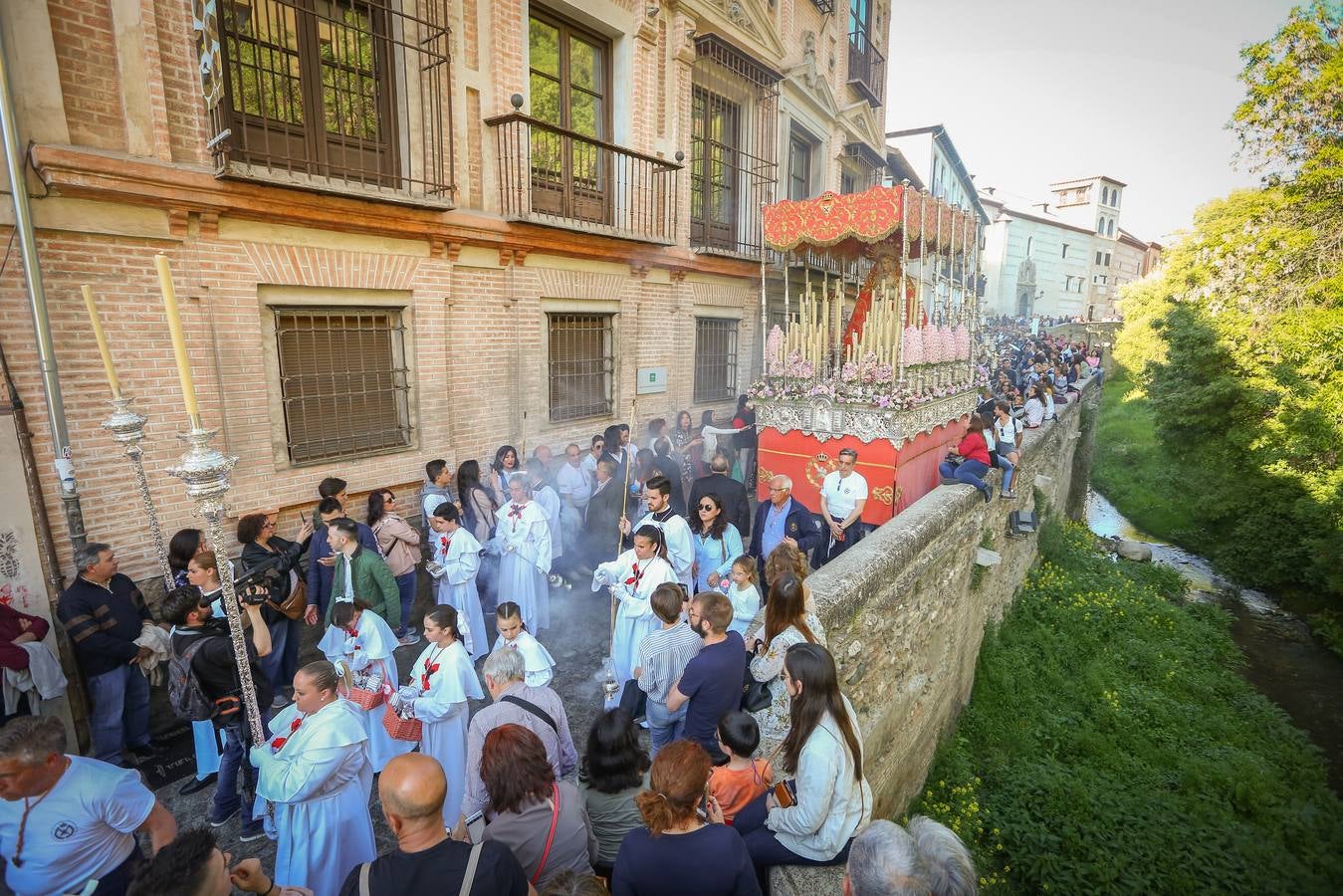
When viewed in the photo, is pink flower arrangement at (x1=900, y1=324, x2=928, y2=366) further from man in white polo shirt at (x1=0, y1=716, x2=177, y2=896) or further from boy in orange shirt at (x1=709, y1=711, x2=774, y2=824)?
man in white polo shirt at (x1=0, y1=716, x2=177, y2=896)

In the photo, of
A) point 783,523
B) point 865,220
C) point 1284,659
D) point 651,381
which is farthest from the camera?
point 1284,659

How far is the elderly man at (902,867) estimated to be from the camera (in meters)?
2.34

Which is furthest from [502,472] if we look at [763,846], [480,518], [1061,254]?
[1061,254]

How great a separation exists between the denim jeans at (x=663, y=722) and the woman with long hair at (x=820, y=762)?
0.98 meters

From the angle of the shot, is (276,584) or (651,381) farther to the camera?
(651,381)

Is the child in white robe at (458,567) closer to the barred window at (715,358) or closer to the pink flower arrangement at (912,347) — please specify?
the pink flower arrangement at (912,347)

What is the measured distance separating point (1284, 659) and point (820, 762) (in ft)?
50.7

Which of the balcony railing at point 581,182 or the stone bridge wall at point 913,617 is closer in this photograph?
the stone bridge wall at point 913,617

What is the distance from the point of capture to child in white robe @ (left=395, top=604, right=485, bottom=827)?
3.84 meters

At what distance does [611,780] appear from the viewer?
3014 millimetres

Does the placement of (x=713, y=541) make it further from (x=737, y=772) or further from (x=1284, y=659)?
(x=1284, y=659)

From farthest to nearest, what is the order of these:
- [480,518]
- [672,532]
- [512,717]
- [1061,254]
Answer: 1. [1061,254]
2. [480,518]
3. [672,532]
4. [512,717]

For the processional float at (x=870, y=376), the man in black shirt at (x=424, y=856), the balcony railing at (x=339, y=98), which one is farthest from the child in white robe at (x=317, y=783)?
the processional float at (x=870, y=376)

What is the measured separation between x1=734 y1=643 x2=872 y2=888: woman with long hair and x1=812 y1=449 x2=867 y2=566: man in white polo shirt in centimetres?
373
